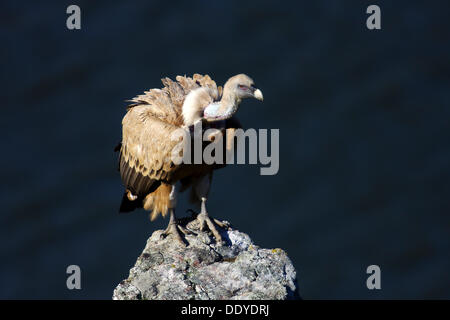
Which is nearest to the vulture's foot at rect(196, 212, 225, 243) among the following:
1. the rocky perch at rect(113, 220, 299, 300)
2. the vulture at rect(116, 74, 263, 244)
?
the vulture at rect(116, 74, 263, 244)

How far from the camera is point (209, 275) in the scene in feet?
27.8

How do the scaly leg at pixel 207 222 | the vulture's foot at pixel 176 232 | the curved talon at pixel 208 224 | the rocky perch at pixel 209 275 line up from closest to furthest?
the rocky perch at pixel 209 275, the vulture's foot at pixel 176 232, the curved talon at pixel 208 224, the scaly leg at pixel 207 222

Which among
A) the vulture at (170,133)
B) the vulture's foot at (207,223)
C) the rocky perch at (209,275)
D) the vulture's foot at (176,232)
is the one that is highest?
the vulture at (170,133)

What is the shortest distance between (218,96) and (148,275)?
8.63ft

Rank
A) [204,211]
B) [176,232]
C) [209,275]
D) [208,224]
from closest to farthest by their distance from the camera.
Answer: [209,275] → [176,232] → [208,224] → [204,211]

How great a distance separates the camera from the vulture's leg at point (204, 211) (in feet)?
31.2

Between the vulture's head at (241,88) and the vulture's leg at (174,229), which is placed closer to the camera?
the vulture's leg at (174,229)

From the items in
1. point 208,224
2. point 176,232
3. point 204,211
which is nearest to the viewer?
point 176,232

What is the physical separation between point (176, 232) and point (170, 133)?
1.17 metres

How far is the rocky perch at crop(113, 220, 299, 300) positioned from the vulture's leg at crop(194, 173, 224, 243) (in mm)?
399

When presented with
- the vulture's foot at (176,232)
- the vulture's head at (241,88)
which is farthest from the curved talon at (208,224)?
the vulture's head at (241,88)

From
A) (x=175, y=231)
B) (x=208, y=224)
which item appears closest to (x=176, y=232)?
(x=175, y=231)

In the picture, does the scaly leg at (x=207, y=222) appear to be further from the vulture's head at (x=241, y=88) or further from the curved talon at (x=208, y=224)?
the vulture's head at (x=241, y=88)

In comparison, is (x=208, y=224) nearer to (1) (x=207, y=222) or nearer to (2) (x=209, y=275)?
(1) (x=207, y=222)
